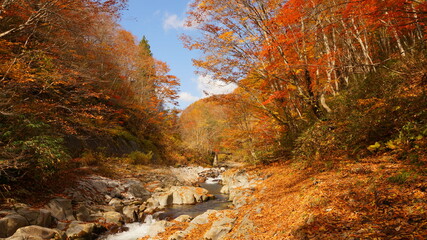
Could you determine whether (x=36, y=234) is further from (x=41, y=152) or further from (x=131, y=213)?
(x=131, y=213)

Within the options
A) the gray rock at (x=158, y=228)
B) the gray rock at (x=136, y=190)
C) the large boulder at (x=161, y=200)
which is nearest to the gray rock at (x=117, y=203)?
the gray rock at (x=136, y=190)

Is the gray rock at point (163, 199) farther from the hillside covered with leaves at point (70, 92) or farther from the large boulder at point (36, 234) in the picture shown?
the large boulder at point (36, 234)

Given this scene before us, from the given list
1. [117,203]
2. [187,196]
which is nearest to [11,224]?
[117,203]

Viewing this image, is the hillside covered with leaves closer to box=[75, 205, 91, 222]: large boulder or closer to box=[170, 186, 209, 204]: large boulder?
box=[75, 205, 91, 222]: large boulder

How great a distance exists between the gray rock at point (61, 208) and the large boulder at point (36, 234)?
39.1 inches

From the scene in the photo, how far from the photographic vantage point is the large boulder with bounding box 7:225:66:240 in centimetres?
481

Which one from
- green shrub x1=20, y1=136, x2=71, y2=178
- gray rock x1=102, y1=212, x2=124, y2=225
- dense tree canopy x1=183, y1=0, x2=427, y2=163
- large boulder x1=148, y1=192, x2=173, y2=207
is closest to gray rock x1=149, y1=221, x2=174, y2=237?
gray rock x1=102, y1=212, x2=124, y2=225

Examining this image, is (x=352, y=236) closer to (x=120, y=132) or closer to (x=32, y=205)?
(x=32, y=205)

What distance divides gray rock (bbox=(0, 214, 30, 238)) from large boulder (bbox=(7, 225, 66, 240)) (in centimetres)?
27

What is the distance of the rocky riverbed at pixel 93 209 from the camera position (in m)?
5.33

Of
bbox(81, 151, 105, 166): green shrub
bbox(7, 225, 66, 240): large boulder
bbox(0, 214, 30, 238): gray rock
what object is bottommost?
bbox(7, 225, 66, 240): large boulder

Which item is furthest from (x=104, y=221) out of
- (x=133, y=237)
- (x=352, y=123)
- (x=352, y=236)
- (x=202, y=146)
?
(x=202, y=146)

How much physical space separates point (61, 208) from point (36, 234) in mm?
1661

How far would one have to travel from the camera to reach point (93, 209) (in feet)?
25.7
